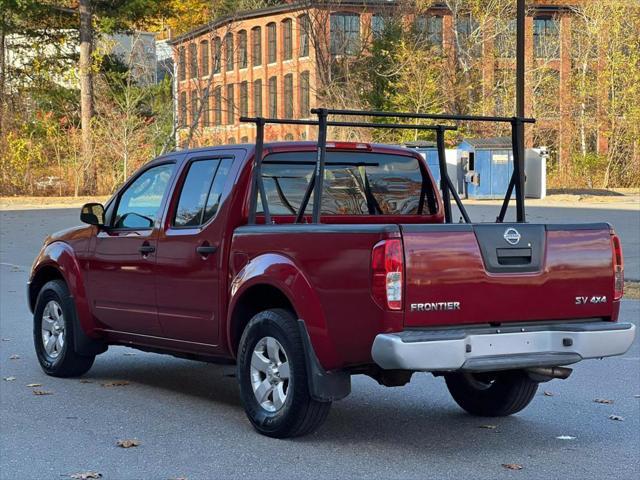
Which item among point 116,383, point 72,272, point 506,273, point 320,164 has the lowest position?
point 116,383

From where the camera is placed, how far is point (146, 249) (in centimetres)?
922

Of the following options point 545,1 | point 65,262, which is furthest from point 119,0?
point 65,262

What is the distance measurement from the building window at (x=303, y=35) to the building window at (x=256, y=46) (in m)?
5.56

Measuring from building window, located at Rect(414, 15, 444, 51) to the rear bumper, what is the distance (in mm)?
61326

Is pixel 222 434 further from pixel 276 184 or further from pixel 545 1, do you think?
pixel 545 1

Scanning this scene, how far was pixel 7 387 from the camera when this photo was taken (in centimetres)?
978

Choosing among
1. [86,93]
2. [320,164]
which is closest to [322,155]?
[320,164]

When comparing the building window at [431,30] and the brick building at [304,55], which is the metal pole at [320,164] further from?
the building window at [431,30]

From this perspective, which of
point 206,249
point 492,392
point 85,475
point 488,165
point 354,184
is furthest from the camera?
point 488,165

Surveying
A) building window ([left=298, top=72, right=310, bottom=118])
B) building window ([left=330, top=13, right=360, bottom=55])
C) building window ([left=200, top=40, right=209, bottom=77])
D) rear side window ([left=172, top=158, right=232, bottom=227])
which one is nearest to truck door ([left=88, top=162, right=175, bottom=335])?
rear side window ([left=172, top=158, right=232, bottom=227])

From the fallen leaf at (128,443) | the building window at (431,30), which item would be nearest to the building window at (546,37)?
the building window at (431,30)

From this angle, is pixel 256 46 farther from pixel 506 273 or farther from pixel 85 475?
pixel 85 475

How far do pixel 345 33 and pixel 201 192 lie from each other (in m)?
65.0

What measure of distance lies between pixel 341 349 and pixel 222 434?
117 centimetres
